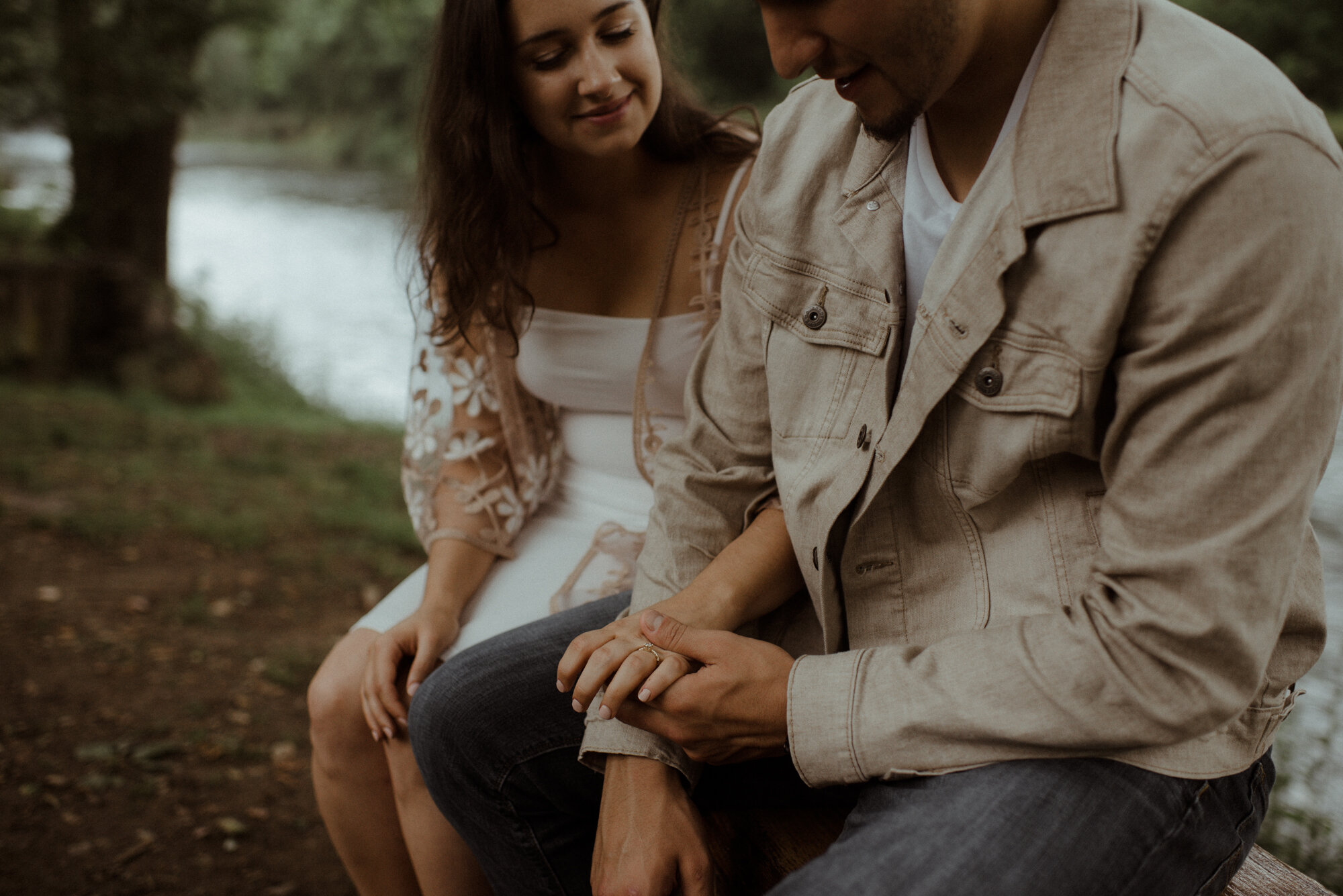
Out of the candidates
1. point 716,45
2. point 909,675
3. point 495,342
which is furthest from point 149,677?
point 716,45

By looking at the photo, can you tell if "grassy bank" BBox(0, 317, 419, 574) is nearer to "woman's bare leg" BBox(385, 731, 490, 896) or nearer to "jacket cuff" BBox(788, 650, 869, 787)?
"woman's bare leg" BBox(385, 731, 490, 896)

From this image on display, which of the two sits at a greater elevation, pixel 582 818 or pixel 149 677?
pixel 582 818

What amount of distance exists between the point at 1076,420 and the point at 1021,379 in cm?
7

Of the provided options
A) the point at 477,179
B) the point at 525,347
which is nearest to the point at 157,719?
the point at 525,347

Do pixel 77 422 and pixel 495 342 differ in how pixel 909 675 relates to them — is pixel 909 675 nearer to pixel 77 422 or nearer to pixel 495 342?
pixel 495 342

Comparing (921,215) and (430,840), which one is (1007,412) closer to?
(921,215)

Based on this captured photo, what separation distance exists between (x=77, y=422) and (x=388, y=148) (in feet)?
66.3

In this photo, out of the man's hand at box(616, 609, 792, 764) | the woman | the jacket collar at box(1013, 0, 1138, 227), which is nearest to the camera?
the jacket collar at box(1013, 0, 1138, 227)

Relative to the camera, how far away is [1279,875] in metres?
1.39

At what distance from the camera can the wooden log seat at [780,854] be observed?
53.9 inches

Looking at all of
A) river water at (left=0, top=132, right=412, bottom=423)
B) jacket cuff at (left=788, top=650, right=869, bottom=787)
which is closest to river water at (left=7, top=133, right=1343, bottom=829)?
river water at (left=0, top=132, right=412, bottom=423)

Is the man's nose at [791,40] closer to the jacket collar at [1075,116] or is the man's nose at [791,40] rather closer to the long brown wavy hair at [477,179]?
the jacket collar at [1075,116]

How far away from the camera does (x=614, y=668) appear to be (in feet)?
4.56

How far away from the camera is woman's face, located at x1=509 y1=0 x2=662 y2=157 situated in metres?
1.90
